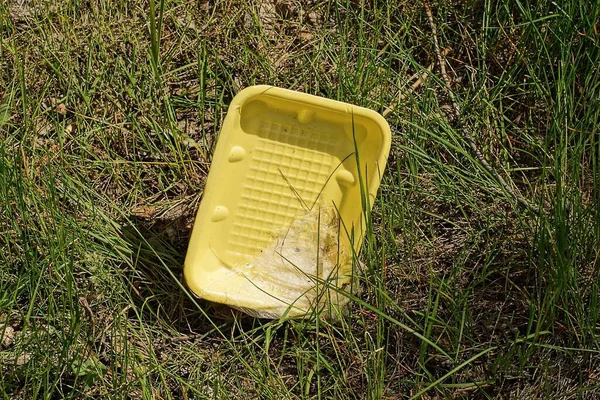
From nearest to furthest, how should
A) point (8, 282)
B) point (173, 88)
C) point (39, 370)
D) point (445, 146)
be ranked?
point (39, 370) → point (8, 282) → point (445, 146) → point (173, 88)

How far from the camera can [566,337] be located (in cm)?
186

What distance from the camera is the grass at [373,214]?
1843mm

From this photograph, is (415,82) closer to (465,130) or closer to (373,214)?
(465,130)

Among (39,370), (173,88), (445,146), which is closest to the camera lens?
(39,370)

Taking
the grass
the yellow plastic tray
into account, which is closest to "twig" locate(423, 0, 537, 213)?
the grass

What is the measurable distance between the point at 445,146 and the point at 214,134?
0.59 m

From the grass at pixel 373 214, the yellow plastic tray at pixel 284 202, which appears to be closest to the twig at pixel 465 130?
the grass at pixel 373 214

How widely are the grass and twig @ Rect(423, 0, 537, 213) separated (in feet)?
0.05

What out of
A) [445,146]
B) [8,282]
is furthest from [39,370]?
[445,146]

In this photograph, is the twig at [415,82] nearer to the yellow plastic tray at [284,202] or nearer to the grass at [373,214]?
the grass at [373,214]

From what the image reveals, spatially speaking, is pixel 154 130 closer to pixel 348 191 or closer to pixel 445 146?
pixel 348 191

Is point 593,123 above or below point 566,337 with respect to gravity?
above

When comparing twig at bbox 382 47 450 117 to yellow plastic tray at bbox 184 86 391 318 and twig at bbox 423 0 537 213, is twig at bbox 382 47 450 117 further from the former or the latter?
yellow plastic tray at bbox 184 86 391 318

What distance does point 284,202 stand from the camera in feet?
6.67
